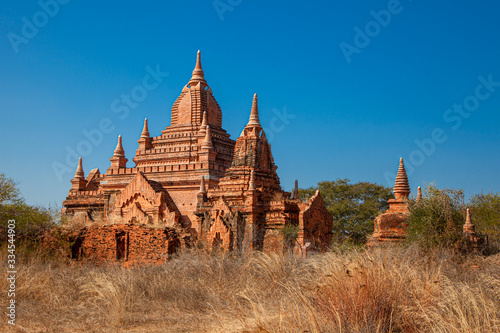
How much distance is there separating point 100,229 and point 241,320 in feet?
42.5

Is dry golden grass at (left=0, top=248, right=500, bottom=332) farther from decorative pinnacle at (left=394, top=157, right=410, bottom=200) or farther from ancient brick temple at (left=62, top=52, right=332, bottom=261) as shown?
ancient brick temple at (left=62, top=52, right=332, bottom=261)

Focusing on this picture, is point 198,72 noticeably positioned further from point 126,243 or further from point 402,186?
point 402,186

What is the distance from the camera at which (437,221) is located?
13523mm

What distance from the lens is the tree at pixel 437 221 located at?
13203mm

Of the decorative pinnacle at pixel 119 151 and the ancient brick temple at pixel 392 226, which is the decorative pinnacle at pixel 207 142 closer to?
the decorative pinnacle at pixel 119 151

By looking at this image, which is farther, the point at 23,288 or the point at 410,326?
the point at 23,288

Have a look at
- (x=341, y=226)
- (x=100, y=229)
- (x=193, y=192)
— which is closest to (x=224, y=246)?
(x=100, y=229)

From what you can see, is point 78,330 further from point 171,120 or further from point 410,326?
point 171,120

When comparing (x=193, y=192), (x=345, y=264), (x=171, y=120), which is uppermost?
(x=171, y=120)

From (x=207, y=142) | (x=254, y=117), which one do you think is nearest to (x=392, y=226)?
(x=254, y=117)

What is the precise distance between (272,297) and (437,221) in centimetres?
725

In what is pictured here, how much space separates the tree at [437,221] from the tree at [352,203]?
16.1 meters

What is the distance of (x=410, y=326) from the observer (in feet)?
19.2

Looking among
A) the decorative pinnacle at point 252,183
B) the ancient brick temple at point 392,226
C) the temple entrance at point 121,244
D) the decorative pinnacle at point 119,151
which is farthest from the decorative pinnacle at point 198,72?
the ancient brick temple at point 392,226
